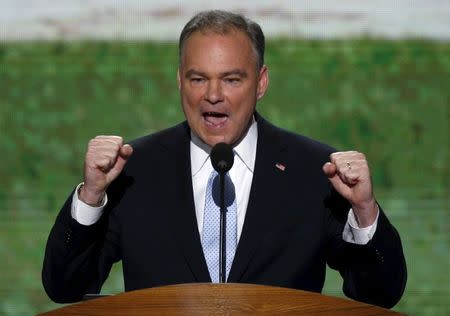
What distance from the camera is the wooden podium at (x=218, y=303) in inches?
79.8

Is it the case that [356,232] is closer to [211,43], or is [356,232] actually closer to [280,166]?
[280,166]

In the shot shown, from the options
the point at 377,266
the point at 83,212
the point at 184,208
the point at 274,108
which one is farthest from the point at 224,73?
the point at 274,108

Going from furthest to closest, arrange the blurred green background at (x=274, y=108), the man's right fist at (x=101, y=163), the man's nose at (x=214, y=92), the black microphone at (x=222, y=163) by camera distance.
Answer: the blurred green background at (x=274, y=108), the man's nose at (x=214, y=92), the man's right fist at (x=101, y=163), the black microphone at (x=222, y=163)

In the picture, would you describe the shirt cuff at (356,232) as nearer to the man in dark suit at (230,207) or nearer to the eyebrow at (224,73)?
the man in dark suit at (230,207)

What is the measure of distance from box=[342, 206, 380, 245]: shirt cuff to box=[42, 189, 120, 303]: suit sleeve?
525mm

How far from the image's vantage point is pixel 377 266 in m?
2.50

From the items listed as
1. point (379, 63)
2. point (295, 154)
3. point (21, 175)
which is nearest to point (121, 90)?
point (21, 175)

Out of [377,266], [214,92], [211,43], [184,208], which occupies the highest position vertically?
[211,43]

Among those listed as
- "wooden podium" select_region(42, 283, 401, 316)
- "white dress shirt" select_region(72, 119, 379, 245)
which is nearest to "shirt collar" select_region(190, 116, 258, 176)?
"white dress shirt" select_region(72, 119, 379, 245)

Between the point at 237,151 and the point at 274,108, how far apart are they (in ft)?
8.97

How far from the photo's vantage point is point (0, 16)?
5.45 meters

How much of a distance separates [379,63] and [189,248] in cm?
314

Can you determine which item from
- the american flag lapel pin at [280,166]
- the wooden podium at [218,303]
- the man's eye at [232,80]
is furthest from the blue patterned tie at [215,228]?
the wooden podium at [218,303]

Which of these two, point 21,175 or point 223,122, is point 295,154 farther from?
point 21,175
